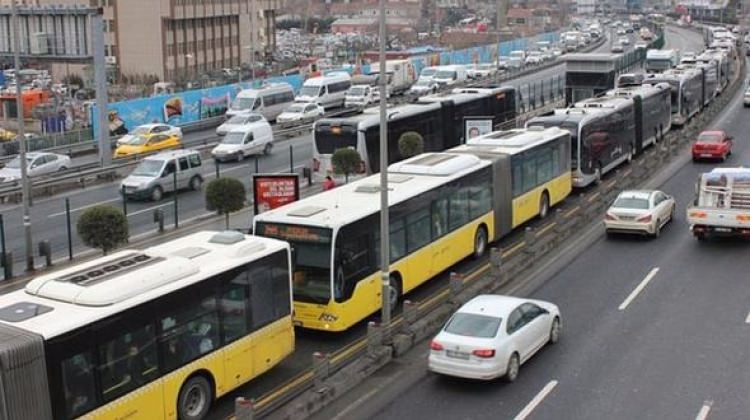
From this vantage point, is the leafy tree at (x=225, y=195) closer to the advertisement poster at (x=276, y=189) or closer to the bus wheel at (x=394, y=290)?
the advertisement poster at (x=276, y=189)

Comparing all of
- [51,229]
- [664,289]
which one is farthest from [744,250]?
[51,229]

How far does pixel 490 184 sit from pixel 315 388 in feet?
39.2

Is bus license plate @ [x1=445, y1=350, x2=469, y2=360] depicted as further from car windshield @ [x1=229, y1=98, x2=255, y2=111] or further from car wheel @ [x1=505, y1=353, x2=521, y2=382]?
car windshield @ [x1=229, y1=98, x2=255, y2=111]

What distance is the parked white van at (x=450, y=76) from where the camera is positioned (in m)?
80.2

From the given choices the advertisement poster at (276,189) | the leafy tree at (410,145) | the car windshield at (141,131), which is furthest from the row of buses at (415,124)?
the car windshield at (141,131)

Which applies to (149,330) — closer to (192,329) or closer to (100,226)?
(192,329)

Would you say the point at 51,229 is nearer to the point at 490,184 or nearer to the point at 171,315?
the point at 490,184

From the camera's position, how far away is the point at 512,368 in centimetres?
1695

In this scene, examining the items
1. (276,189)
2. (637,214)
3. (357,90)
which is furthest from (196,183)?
(357,90)

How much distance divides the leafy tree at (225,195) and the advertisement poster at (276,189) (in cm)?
312

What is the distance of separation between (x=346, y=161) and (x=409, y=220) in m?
14.0

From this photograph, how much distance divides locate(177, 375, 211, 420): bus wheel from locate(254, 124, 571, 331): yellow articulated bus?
3.98 meters

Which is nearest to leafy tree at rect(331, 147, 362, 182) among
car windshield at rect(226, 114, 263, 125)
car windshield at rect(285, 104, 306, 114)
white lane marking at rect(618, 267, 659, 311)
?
white lane marking at rect(618, 267, 659, 311)

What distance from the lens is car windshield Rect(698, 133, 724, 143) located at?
4119 centimetres
